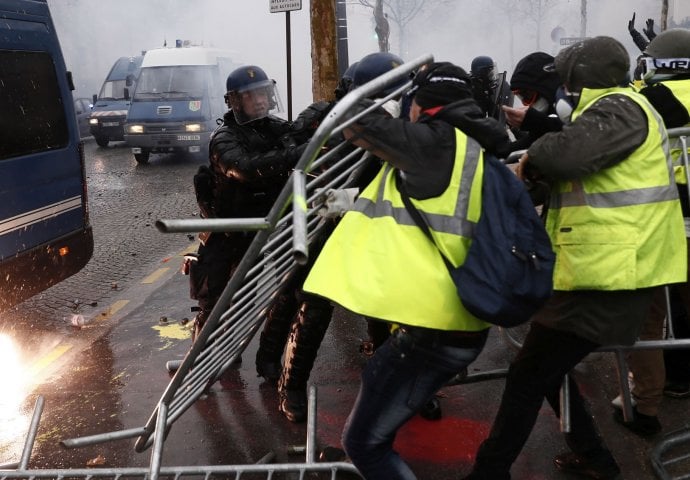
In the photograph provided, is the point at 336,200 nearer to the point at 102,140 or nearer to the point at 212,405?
the point at 212,405

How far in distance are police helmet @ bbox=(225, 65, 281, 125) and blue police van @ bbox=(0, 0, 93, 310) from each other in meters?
2.28

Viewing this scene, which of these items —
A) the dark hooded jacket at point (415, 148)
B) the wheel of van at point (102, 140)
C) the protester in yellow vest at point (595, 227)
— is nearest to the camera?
the dark hooded jacket at point (415, 148)

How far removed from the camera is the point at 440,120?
229 centimetres

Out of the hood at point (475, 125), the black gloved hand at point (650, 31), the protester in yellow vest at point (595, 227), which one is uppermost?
the black gloved hand at point (650, 31)

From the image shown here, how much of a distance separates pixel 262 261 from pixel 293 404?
1.50m

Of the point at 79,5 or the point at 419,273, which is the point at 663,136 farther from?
the point at 79,5

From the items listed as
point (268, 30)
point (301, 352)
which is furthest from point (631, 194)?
point (268, 30)

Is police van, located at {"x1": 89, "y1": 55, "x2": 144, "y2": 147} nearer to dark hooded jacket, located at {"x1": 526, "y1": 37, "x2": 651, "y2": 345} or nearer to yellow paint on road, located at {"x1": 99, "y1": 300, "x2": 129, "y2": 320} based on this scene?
yellow paint on road, located at {"x1": 99, "y1": 300, "x2": 129, "y2": 320}

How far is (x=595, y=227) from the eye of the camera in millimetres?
2682

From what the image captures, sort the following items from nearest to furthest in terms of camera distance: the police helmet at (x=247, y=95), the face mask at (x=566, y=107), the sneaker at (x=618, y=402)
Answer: the face mask at (x=566, y=107) < the sneaker at (x=618, y=402) < the police helmet at (x=247, y=95)

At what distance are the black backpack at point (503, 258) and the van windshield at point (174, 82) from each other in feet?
46.6

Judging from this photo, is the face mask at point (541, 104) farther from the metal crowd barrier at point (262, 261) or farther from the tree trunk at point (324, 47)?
the tree trunk at point (324, 47)

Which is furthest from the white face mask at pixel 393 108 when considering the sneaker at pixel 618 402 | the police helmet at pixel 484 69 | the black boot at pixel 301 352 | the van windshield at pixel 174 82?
the van windshield at pixel 174 82

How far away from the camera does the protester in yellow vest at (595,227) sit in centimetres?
260
